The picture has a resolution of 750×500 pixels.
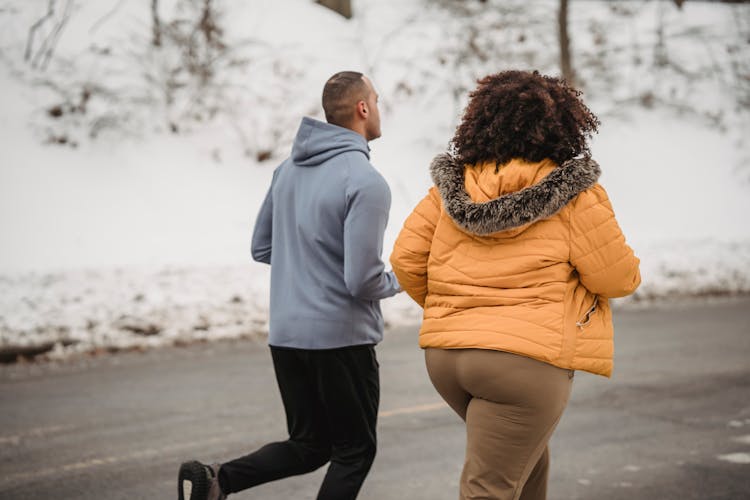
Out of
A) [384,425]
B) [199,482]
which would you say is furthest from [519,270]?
[384,425]

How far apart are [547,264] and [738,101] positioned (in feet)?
A: 65.8

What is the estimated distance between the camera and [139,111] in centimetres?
1522

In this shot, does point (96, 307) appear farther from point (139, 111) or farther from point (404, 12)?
point (404, 12)

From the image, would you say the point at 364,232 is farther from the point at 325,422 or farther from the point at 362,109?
the point at 325,422

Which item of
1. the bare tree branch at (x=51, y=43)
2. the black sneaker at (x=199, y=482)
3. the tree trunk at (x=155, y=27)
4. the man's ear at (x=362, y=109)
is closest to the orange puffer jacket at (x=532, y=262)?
the man's ear at (x=362, y=109)

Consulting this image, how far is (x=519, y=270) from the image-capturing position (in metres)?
2.88

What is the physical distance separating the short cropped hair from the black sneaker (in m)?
1.54

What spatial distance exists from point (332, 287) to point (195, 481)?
1.02m

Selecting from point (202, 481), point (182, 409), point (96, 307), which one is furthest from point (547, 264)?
point (96, 307)

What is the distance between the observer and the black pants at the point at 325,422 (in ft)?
11.4

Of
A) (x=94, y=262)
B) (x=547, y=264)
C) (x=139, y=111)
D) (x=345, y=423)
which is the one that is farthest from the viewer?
(x=139, y=111)

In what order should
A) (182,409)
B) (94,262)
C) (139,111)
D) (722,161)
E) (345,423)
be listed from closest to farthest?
(345,423), (182,409), (94,262), (139,111), (722,161)

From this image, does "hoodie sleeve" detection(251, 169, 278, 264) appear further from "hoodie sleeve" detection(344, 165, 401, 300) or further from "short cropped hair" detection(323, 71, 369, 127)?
"hoodie sleeve" detection(344, 165, 401, 300)

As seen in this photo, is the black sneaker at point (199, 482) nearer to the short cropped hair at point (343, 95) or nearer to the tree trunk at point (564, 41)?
the short cropped hair at point (343, 95)
